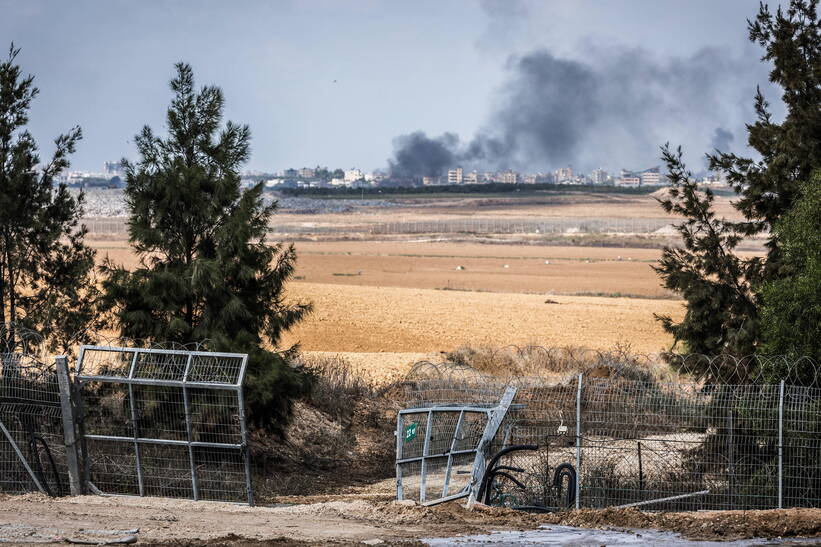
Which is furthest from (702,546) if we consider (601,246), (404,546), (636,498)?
(601,246)

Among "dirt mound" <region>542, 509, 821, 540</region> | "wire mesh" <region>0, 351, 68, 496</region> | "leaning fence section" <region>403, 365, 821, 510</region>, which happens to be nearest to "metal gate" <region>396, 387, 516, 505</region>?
"leaning fence section" <region>403, 365, 821, 510</region>

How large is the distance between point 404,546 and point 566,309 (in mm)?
36661

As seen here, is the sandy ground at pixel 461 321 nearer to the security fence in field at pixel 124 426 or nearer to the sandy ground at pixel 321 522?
the security fence in field at pixel 124 426

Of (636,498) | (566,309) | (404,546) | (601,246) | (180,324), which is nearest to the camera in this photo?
(404,546)

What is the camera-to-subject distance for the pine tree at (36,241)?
22.0 meters

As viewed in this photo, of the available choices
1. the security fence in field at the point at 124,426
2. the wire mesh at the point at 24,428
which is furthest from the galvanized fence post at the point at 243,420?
the wire mesh at the point at 24,428

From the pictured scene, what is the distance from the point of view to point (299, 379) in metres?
20.0

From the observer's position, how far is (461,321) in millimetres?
43469

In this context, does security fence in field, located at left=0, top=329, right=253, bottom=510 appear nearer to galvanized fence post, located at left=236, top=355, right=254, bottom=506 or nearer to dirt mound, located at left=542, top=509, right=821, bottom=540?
galvanized fence post, located at left=236, top=355, right=254, bottom=506

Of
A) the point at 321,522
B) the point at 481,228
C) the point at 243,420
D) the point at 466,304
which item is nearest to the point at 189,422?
the point at 243,420

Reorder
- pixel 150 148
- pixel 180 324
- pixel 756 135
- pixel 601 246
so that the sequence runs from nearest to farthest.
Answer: pixel 180 324 → pixel 150 148 → pixel 756 135 → pixel 601 246

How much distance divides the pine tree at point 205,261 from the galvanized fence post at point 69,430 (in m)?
3.08

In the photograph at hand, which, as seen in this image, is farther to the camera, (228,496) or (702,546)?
(228,496)

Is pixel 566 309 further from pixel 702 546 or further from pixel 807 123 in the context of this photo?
pixel 702 546
